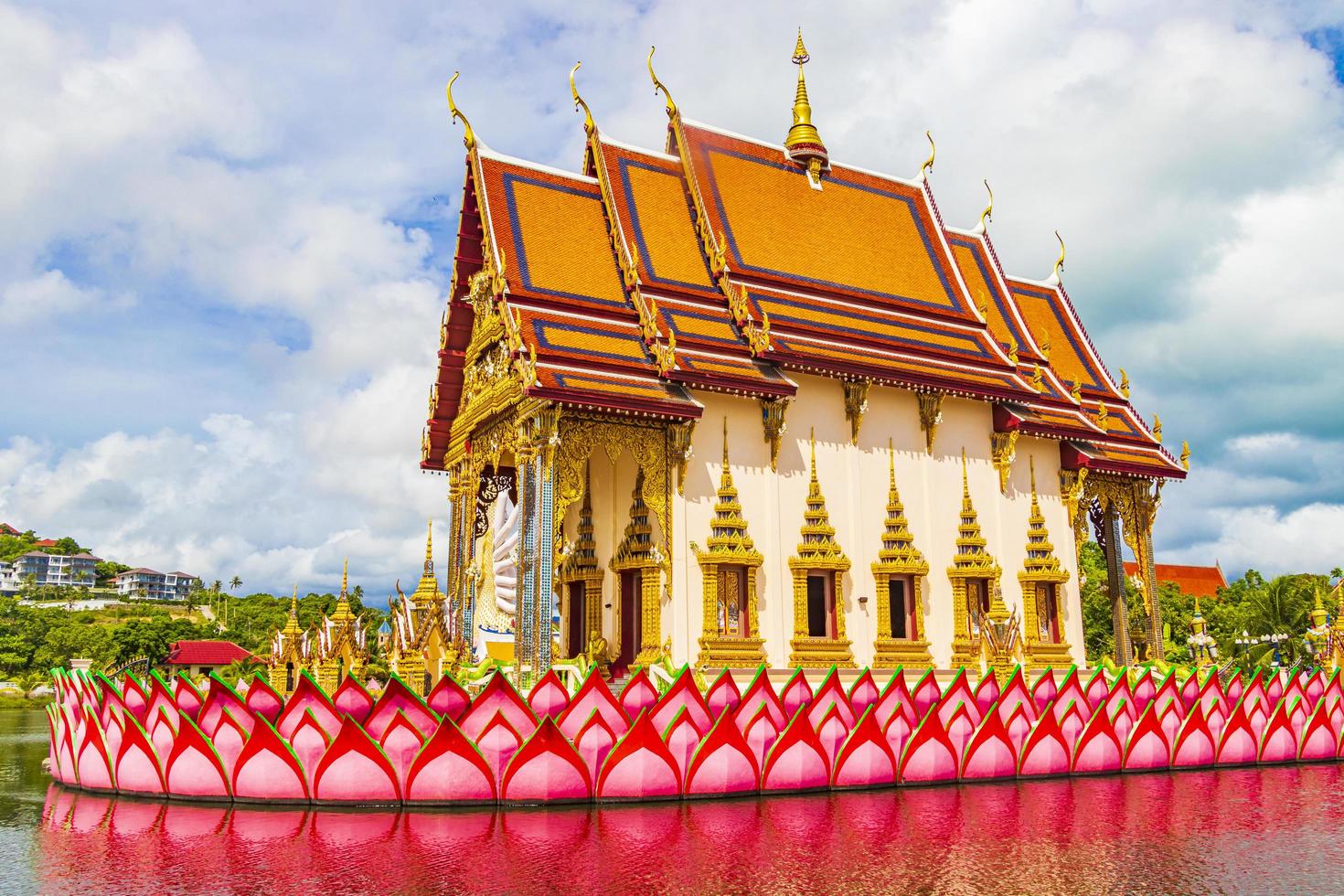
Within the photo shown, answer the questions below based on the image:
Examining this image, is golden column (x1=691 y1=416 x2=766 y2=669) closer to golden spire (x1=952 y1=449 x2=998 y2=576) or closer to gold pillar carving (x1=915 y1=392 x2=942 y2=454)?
golden spire (x1=952 y1=449 x2=998 y2=576)

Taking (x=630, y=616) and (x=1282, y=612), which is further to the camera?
(x=1282, y=612)

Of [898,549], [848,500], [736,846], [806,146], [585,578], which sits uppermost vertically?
[806,146]

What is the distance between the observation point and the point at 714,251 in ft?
61.9

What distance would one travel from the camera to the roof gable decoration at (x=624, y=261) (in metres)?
16.7

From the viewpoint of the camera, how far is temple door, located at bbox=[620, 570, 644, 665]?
1805 cm

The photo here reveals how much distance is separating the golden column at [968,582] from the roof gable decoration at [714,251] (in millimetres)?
5153

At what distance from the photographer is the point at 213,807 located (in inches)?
384

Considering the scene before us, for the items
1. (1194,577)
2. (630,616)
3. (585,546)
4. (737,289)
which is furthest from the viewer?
(1194,577)

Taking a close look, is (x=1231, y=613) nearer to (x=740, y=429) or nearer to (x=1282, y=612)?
(x=1282, y=612)

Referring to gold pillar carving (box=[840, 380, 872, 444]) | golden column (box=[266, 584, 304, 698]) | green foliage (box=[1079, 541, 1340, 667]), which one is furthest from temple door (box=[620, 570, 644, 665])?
green foliage (box=[1079, 541, 1340, 667])

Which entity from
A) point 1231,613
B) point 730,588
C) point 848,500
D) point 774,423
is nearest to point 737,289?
point 774,423

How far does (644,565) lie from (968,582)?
6.03 metres

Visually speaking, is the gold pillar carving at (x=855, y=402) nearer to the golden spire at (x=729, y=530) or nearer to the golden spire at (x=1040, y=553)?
the golden spire at (x=729, y=530)

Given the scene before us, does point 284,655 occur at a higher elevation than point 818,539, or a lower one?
lower
